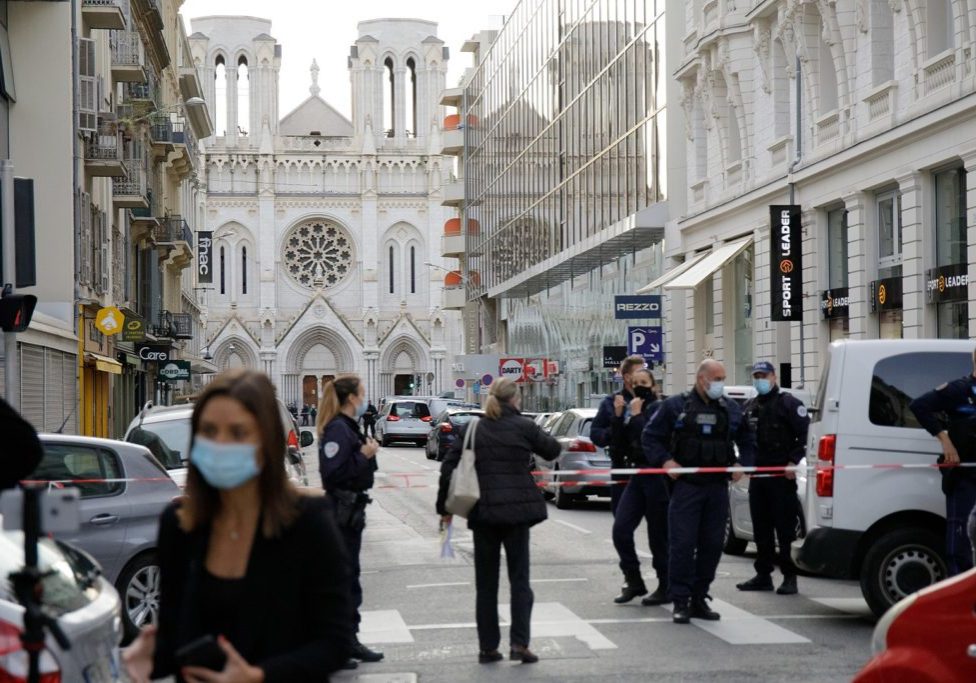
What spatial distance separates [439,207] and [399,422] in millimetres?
44592

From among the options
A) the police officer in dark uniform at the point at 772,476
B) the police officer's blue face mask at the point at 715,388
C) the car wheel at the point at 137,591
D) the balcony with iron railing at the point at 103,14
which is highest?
the balcony with iron railing at the point at 103,14

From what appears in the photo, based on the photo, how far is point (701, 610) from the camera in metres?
11.6

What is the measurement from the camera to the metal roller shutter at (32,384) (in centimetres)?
2478

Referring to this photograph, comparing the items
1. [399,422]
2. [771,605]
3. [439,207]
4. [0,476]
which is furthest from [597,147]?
[439,207]

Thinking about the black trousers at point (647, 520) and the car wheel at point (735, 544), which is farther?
the car wheel at point (735, 544)

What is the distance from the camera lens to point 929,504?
36.5 ft

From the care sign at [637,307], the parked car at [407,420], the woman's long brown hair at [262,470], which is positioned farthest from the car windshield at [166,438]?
the parked car at [407,420]

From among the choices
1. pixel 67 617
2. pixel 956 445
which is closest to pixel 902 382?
pixel 956 445

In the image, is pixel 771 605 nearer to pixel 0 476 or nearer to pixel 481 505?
pixel 481 505

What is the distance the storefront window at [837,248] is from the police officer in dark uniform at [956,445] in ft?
61.4

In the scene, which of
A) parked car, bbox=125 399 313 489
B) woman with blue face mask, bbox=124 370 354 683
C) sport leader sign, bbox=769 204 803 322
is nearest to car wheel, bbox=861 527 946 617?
parked car, bbox=125 399 313 489

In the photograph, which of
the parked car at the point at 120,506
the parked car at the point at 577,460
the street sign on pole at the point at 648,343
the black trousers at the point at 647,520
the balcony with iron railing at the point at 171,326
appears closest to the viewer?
the parked car at the point at 120,506

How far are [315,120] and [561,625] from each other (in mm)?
98177

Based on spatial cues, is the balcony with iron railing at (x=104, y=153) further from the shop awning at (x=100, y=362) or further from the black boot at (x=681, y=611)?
the black boot at (x=681, y=611)
